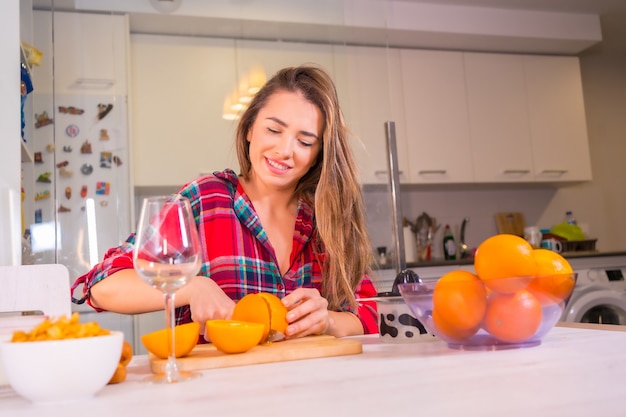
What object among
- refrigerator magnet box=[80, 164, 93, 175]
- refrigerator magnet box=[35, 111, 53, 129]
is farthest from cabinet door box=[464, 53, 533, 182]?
refrigerator magnet box=[35, 111, 53, 129]

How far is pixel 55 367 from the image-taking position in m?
0.59

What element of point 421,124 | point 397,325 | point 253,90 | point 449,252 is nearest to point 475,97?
point 421,124

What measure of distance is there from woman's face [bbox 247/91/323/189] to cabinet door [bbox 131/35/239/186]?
165 cm

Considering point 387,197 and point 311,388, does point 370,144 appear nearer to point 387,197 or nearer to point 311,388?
point 387,197

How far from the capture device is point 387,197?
9.89 feet

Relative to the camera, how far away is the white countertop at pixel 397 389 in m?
0.50

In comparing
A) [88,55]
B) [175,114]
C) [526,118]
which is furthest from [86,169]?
[526,118]

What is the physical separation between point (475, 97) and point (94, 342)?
3.86 m

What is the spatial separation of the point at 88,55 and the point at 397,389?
104 inches

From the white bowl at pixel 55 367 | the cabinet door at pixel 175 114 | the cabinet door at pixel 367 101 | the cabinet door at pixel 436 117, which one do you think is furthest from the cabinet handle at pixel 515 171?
the white bowl at pixel 55 367

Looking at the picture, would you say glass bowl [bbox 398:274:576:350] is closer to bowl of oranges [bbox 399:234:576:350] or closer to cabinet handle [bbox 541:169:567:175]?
bowl of oranges [bbox 399:234:576:350]

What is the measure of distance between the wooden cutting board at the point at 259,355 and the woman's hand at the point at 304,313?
0.41 feet

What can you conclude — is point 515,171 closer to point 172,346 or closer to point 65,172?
point 65,172

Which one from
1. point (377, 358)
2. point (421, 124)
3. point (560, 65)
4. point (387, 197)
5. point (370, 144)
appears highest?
point (560, 65)
